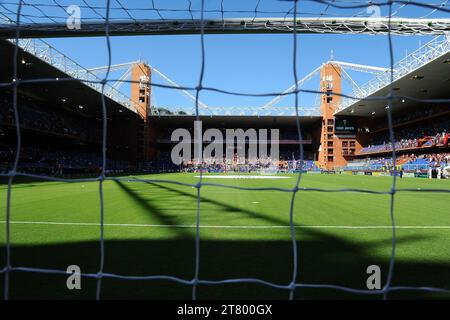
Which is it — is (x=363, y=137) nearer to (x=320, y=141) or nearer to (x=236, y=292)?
(x=320, y=141)

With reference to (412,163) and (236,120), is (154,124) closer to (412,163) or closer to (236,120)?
(236,120)

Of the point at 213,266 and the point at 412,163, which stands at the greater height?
the point at 412,163

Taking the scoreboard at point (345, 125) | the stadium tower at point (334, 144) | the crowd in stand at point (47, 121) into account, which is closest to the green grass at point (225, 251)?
the crowd in stand at point (47, 121)

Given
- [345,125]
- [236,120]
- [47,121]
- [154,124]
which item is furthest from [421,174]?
[154,124]

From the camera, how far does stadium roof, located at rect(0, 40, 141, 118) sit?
20.9 m

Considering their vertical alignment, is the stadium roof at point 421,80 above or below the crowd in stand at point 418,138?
above

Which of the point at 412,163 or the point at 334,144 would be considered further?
the point at 334,144

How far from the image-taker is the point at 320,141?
47.6 metres

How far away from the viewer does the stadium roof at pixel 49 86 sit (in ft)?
68.4

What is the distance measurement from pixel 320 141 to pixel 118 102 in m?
26.7

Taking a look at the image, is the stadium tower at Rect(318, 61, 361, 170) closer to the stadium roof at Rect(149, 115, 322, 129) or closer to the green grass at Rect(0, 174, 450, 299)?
the stadium roof at Rect(149, 115, 322, 129)

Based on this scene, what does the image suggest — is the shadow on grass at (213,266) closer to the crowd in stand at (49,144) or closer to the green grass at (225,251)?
the green grass at (225,251)

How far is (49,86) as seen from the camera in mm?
26312
